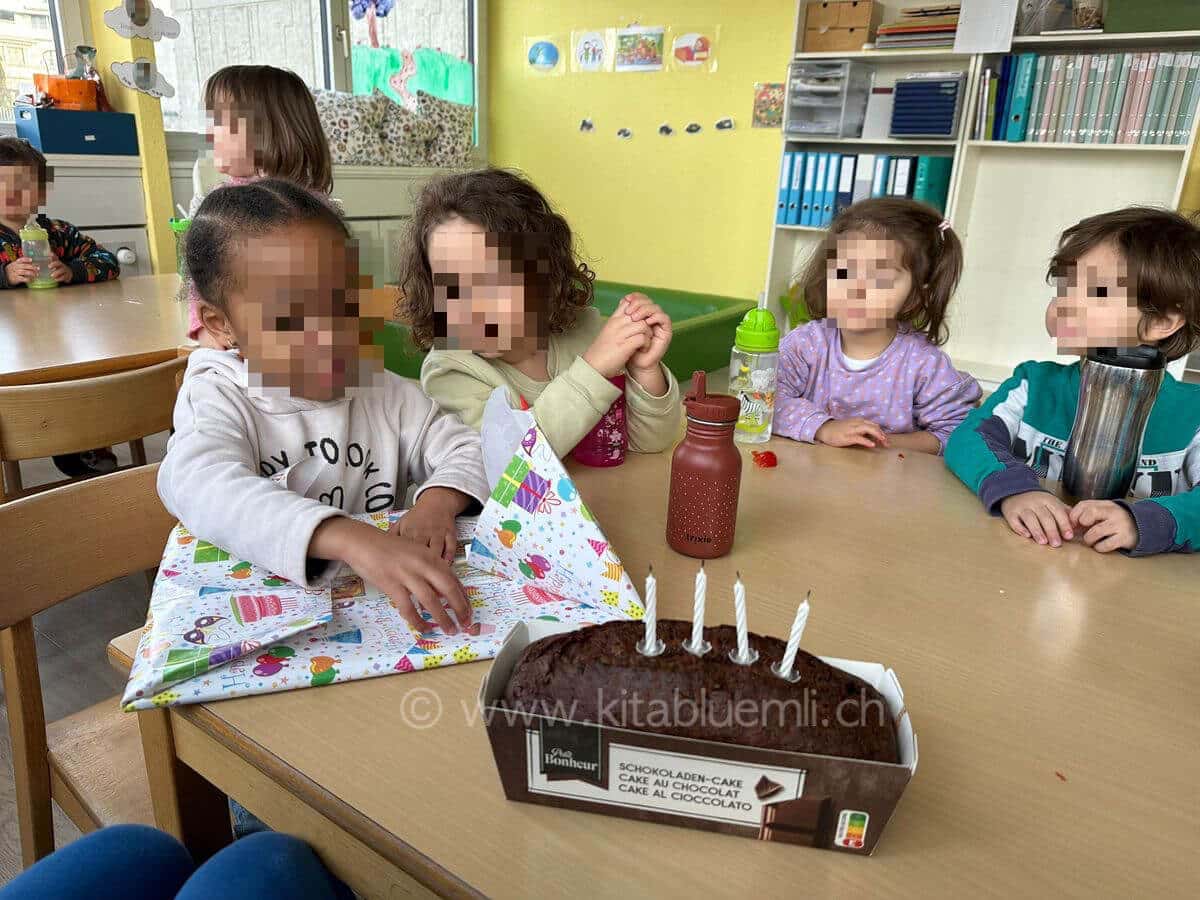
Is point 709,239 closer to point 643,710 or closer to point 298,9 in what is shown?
point 298,9

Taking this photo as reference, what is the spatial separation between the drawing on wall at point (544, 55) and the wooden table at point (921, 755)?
433cm

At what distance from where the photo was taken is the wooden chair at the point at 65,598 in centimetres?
79

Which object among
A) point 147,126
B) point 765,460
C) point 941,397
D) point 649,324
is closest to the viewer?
point 649,324

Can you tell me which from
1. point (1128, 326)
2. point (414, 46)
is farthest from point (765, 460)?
point (414, 46)

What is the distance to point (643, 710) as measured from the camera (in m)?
0.44

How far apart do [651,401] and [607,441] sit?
0.09 metres

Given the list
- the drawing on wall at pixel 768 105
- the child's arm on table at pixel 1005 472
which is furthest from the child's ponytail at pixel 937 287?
the drawing on wall at pixel 768 105

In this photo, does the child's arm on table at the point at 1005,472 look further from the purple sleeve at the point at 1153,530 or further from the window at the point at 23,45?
the window at the point at 23,45

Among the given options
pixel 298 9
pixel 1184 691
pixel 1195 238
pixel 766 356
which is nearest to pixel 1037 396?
pixel 1195 238

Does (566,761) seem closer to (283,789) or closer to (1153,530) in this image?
(283,789)

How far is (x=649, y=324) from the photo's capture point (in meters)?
1.02

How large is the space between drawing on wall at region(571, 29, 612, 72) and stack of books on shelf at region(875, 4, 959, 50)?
1512mm

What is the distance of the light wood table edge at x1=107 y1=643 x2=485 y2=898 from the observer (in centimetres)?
45

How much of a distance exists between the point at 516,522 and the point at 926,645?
36 centimetres
